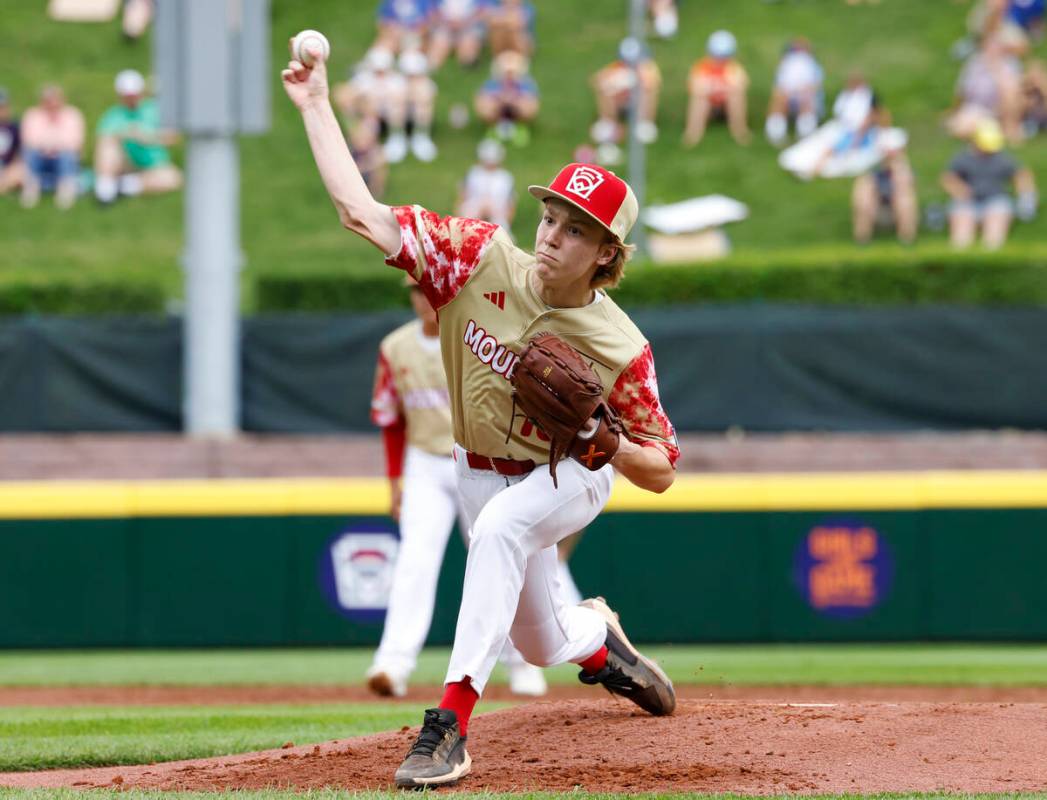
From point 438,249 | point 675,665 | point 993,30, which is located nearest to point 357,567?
point 675,665

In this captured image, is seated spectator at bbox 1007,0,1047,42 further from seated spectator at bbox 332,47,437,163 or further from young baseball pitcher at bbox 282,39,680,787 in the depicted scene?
young baseball pitcher at bbox 282,39,680,787

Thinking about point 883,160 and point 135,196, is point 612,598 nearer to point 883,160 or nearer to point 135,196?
point 883,160

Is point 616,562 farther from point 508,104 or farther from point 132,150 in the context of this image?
point 132,150

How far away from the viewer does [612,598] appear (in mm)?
11484

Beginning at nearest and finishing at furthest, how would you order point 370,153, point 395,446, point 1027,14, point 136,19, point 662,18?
point 395,446 < point 370,153 < point 1027,14 < point 662,18 < point 136,19

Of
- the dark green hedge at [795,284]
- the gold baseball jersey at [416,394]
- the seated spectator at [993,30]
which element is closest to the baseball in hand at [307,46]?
the gold baseball jersey at [416,394]

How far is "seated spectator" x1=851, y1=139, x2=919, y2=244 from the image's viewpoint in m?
20.2

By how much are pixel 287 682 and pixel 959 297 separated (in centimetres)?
919

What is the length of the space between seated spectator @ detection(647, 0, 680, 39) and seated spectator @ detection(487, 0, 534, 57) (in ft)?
7.07

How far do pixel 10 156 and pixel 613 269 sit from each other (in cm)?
1864

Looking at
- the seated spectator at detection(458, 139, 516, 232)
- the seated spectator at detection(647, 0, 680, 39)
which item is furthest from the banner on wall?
the seated spectator at detection(647, 0, 680, 39)

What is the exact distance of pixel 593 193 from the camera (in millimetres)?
5188

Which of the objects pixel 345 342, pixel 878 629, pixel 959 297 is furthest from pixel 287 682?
pixel 959 297

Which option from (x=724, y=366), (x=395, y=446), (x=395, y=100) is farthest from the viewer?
(x=395, y=100)
